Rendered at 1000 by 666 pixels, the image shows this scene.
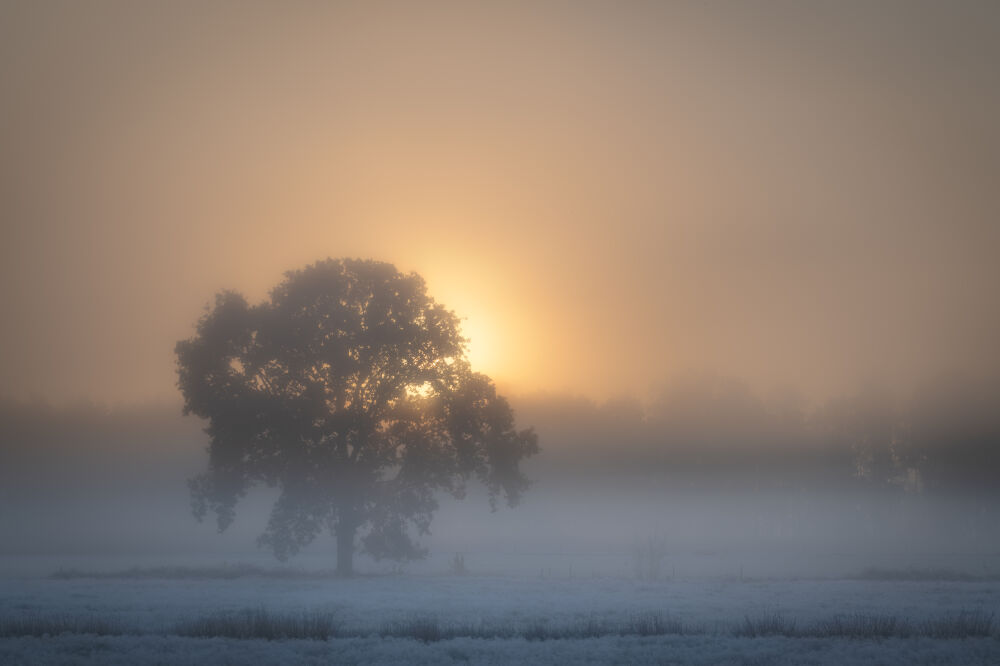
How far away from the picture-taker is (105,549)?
6756cm

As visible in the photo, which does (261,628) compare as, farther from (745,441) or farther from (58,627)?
(745,441)

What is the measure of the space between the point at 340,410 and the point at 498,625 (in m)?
21.9

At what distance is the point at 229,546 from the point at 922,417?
2801 inches

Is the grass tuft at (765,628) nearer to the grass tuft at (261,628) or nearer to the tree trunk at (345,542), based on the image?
the grass tuft at (261,628)

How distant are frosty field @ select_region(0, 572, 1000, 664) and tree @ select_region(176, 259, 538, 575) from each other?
807 cm

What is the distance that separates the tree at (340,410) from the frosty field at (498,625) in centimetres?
807

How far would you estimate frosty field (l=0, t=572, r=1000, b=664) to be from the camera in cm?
1880

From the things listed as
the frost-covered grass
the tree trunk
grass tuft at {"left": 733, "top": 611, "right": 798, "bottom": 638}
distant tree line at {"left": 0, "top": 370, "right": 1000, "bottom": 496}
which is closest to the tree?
the tree trunk

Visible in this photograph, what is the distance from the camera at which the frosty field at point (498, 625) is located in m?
18.8

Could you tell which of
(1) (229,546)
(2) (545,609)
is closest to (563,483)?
(1) (229,546)

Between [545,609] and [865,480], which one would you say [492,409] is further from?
[865,480]

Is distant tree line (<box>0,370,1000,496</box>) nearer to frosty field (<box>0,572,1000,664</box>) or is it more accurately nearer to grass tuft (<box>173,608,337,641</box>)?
frosty field (<box>0,572,1000,664</box>)

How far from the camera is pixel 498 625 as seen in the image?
891 inches

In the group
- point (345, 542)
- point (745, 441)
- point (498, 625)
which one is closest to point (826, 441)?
point (745, 441)
